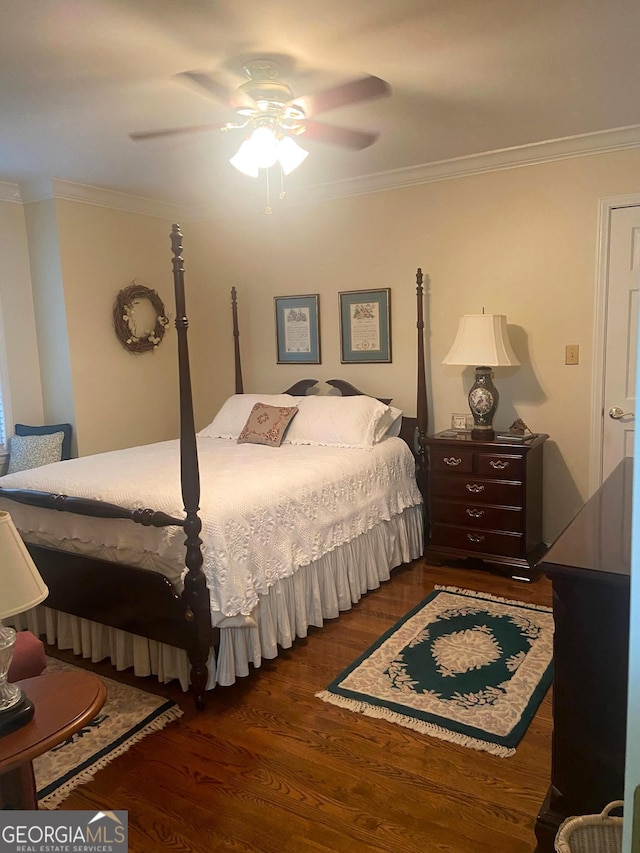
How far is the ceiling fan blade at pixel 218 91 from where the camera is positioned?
8.09 feet

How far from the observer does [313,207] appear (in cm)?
445

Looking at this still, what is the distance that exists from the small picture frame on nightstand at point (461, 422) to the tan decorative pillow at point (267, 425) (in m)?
1.04

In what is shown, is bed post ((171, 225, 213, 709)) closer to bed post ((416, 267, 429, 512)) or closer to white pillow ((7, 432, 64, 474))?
bed post ((416, 267, 429, 512))

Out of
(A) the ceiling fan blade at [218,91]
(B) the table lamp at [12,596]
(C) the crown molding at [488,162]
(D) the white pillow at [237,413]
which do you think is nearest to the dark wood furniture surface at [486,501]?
(D) the white pillow at [237,413]

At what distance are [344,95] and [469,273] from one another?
1619 mm

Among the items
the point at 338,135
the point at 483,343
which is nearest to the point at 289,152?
the point at 338,135

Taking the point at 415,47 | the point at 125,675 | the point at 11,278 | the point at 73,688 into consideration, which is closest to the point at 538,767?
the point at 73,688

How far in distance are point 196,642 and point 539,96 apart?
2.79 meters

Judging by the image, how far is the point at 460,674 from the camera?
2578 millimetres

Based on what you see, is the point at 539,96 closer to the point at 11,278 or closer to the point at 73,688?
the point at 73,688

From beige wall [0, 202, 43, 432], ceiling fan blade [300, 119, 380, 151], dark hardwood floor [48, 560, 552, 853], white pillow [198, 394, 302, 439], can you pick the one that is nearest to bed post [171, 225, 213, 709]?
dark hardwood floor [48, 560, 552, 853]

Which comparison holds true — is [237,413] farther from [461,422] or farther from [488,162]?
[488,162]

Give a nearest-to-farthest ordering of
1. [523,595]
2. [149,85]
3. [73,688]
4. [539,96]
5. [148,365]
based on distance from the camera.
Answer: [73,688]
[149,85]
[539,96]
[523,595]
[148,365]

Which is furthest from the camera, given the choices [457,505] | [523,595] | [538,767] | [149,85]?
[457,505]
